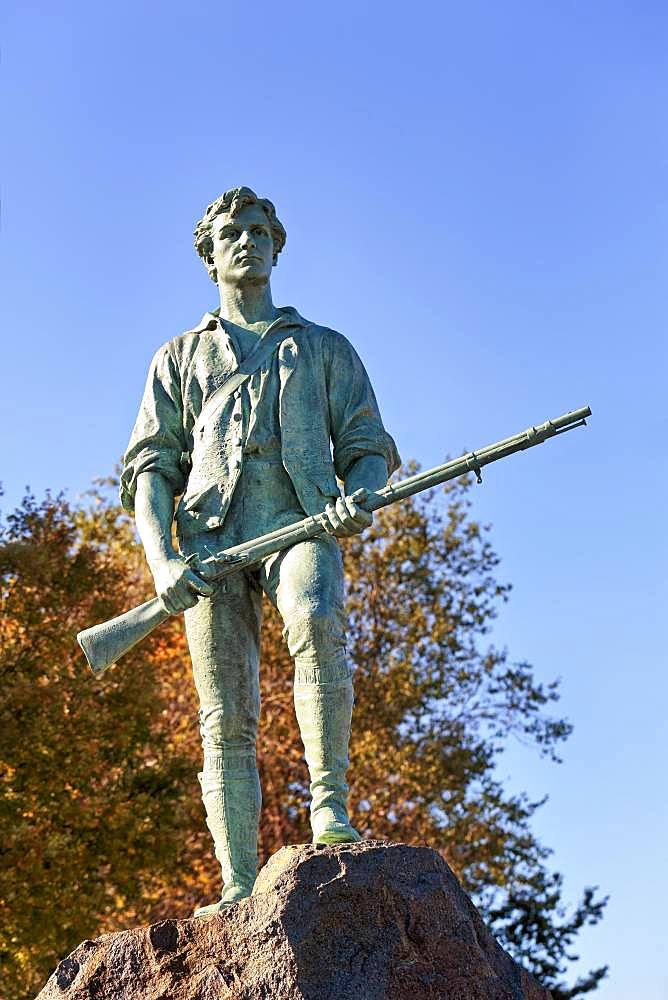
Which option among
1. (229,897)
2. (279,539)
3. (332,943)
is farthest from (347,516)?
(332,943)

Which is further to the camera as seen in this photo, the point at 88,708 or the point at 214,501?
the point at 88,708

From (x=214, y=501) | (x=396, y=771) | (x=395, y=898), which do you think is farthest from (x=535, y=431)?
(x=396, y=771)

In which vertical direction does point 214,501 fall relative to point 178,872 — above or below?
above

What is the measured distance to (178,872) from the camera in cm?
2083

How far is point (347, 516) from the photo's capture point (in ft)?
20.8

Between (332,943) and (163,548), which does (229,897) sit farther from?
(163,548)

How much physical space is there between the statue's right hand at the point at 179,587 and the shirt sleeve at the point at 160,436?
0.69 meters

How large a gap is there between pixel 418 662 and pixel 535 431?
18.4m

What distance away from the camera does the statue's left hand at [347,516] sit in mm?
6359

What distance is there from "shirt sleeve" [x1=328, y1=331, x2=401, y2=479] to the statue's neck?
43 centimetres

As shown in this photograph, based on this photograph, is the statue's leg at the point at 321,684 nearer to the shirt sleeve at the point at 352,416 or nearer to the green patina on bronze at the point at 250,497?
the green patina on bronze at the point at 250,497

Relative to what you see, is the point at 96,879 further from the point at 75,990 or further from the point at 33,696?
the point at 75,990

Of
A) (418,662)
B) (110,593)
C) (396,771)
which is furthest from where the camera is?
(418,662)

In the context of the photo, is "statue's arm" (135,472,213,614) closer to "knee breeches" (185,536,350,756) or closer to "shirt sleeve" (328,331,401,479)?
"knee breeches" (185,536,350,756)
